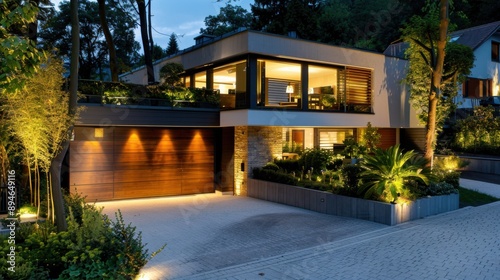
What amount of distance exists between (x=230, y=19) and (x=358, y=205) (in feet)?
109

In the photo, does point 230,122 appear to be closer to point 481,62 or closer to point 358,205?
point 358,205

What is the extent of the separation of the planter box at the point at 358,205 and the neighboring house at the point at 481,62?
15027mm

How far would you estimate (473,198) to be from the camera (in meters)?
12.5

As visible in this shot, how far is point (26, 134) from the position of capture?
284 inches

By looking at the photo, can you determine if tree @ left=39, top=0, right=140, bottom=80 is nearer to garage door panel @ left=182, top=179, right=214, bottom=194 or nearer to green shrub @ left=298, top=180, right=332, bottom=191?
garage door panel @ left=182, top=179, right=214, bottom=194

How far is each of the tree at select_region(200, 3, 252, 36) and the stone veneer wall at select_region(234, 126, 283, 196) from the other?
25409 mm

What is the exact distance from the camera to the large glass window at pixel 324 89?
15.9 m

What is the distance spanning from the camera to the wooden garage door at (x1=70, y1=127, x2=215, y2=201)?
13055 mm

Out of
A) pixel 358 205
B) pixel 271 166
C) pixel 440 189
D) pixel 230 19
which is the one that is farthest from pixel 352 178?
pixel 230 19

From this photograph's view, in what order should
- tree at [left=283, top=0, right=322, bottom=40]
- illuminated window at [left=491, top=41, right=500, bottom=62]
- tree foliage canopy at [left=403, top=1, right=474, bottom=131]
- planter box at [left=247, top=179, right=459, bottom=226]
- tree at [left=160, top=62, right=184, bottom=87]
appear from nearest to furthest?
planter box at [left=247, top=179, right=459, bottom=226] < tree at [left=160, top=62, right=184, bottom=87] < tree foliage canopy at [left=403, top=1, right=474, bottom=131] < illuminated window at [left=491, top=41, right=500, bottom=62] < tree at [left=283, top=0, right=322, bottom=40]

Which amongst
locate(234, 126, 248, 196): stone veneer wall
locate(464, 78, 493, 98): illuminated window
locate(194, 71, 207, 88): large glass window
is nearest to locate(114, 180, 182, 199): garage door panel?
locate(234, 126, 248, 196): stone veneer wall

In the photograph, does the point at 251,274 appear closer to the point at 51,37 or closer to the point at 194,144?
the point at 194,144

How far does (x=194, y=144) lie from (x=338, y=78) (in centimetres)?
682

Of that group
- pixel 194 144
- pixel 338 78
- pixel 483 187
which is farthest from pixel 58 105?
pixel 483 187
